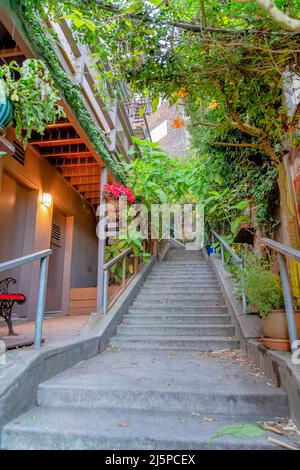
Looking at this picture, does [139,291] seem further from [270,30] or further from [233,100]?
[270,30]

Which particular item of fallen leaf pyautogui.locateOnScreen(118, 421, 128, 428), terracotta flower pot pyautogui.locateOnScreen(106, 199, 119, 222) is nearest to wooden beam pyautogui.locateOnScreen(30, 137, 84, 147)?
terracotta flower pot pyautogui.locateOnScreen(106, 199, 119, 222)

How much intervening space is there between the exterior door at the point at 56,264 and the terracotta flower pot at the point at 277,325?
475 cm

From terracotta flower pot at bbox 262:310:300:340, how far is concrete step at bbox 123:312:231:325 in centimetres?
176

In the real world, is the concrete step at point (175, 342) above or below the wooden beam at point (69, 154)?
below

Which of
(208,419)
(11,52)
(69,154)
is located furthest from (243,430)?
(69,154)

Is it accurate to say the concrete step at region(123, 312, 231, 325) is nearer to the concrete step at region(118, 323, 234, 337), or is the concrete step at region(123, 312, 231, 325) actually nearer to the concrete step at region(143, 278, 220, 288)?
the concrete step at region(118, 323, 234, 337)

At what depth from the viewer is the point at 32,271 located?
16.8ft

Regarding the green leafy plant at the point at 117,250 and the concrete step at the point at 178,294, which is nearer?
the concrete step at the point at 178,294

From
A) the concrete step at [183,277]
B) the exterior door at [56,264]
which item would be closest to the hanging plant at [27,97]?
the exterior door at [56,264]

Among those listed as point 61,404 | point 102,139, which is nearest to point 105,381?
point 61,404

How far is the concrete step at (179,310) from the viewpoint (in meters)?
4.53

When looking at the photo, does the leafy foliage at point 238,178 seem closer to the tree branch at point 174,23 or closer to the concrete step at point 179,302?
the concrete step at point 179,302

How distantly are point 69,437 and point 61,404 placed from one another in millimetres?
471

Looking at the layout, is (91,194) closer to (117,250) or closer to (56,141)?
(56,141)
